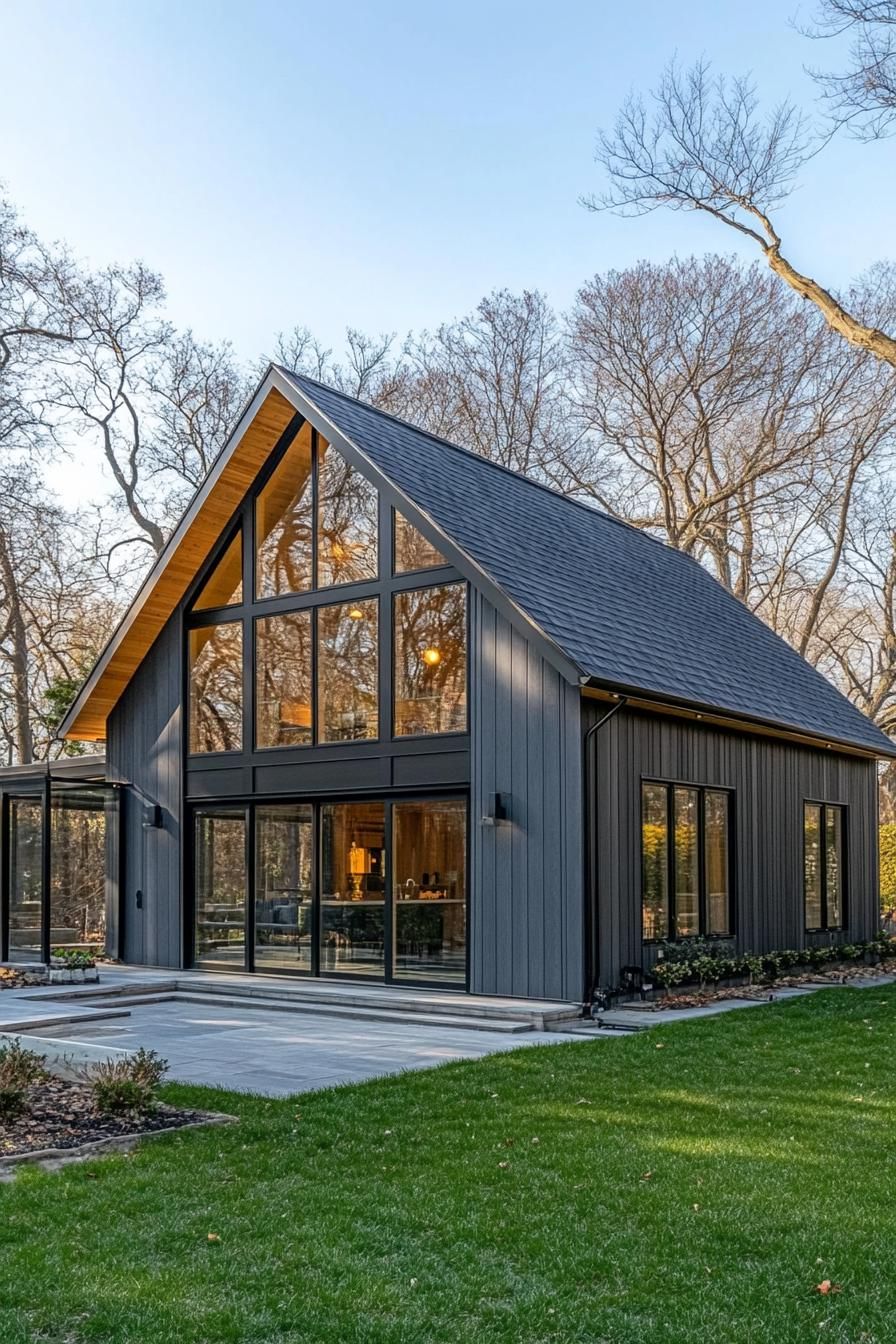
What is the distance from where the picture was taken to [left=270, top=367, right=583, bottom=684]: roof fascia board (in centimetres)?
1099

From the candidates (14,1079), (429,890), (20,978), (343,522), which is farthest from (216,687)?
(14,1079)

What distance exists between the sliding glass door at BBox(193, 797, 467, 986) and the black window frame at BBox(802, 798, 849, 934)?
5.72 metres

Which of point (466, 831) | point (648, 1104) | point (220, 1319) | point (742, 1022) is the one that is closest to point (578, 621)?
point (466, 831)

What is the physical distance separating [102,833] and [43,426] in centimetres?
907

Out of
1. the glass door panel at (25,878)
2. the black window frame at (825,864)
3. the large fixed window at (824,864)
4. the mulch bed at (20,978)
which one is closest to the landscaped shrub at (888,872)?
the black window frame at (825,864)

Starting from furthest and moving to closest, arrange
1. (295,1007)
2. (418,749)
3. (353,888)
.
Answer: (353,888) < (418,749) < (295,1007)

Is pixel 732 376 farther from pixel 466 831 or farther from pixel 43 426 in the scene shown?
pixel 466 831

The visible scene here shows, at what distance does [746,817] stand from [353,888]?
15.2 ft

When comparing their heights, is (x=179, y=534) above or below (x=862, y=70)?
below

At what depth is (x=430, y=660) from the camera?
12352 millimetres

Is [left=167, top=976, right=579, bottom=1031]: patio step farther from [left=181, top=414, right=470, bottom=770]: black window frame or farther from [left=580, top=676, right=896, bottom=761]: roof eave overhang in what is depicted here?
[left=580, top=676, right=896, bottom=761]: roof eave overhang

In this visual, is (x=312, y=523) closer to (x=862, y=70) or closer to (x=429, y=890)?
(x=429, y=890)

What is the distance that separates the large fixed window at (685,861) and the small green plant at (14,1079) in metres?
6.62

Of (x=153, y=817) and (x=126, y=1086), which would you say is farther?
(x=153, y=817)
